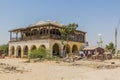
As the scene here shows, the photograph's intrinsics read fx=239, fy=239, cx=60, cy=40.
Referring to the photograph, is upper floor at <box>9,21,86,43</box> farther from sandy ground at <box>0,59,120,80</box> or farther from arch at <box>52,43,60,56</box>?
sandy ground at <box>0,59,120,80</box>

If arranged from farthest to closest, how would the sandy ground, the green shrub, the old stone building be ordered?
the old stone building < the green shrub < the sandy ground

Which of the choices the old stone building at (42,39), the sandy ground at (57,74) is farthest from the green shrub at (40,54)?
the sandy ground at (57,74)

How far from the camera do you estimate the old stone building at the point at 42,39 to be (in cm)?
4688

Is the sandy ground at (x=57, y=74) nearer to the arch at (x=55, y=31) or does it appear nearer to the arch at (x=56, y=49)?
the arch at (x=55, y=31)

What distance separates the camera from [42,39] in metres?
47.3

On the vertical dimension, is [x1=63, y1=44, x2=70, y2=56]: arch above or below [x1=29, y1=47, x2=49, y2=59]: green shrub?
above

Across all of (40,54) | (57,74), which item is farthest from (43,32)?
(57,74)

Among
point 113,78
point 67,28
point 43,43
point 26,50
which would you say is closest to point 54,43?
point 43,43

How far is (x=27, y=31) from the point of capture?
52.9m

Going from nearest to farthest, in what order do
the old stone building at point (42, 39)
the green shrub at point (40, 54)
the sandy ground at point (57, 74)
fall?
the sandy ground at point (57, 74) < the green shrub at point (40, 54) < the old stone building at point (42, 39)

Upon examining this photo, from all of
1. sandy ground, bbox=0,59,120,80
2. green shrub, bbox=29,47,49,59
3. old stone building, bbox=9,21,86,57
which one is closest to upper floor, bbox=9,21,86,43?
old stone building, bbox=9,21,86,57

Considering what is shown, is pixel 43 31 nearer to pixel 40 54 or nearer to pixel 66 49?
pixel 66 49

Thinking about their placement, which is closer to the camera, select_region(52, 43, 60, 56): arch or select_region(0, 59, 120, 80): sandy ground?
select_region(0, 59, 120, 80): sandy ground

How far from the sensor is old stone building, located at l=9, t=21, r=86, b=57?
46875mm
